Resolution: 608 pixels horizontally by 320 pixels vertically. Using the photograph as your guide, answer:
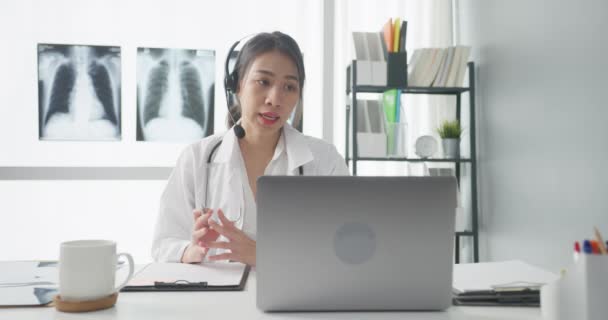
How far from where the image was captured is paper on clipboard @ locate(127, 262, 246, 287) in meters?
1.00

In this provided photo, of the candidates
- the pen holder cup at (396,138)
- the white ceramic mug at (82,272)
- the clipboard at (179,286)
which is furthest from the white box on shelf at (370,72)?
the white ceramic mug at (82,272)

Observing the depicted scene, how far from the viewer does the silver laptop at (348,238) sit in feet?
2.49

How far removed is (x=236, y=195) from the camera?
162 centimetres

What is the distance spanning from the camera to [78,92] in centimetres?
263

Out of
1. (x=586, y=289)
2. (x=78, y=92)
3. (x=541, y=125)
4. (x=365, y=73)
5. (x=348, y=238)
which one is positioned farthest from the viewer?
(x=78, y=92)

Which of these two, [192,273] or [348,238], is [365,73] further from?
[348,238]

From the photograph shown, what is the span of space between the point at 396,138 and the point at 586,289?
1915 millimetres

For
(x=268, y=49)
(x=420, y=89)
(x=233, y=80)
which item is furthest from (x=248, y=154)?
(x=420, y=89)

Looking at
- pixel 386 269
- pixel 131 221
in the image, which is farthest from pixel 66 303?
pixel 131 221

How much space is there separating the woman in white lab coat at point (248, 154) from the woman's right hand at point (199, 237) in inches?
10.9

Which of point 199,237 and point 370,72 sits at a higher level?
point 370,72

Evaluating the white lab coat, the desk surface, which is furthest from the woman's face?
the desk surface

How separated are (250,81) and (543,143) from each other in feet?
4.16

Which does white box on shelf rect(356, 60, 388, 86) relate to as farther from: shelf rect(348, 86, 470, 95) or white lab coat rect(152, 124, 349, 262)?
white lab coat rect(152, 124, 349, 262)
